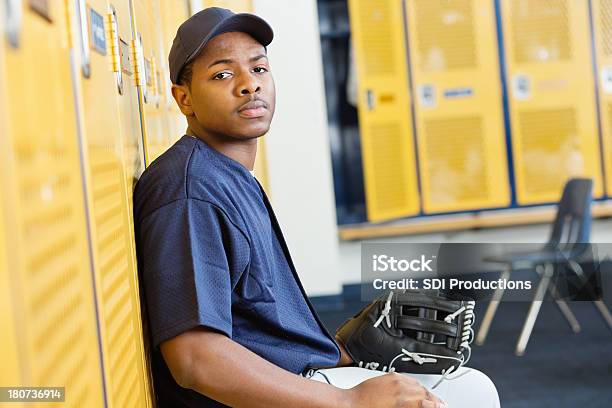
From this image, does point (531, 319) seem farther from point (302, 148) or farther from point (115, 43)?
point (115, 43)

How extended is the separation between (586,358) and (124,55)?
10.2ft

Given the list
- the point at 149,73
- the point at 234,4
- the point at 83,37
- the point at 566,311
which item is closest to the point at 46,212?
the point at 83,37

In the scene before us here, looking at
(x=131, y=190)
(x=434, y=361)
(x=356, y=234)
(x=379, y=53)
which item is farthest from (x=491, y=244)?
(x=131, y=190)

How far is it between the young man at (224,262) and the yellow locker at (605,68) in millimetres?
4462

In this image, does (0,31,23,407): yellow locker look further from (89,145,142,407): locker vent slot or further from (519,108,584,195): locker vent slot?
(519,108,584,195): locker vent slot

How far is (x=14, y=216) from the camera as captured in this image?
2.41 ft

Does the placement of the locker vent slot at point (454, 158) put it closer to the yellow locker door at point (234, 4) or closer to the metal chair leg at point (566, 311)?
the metal chair leg at point (566, 311)

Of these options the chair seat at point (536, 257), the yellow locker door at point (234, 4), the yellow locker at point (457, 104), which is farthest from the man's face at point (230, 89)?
the yellow locker at point (457, 104)

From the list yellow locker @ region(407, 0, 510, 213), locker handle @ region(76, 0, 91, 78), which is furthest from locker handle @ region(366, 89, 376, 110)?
locker handle @ region(76, 0, 91, 78)

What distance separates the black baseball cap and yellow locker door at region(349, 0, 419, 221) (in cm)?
392

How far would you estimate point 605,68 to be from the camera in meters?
5.59

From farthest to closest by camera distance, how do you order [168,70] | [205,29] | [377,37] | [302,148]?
[377,37] < [302,148] < [168,70] < [205,29]

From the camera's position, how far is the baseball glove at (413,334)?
1761 millimetres

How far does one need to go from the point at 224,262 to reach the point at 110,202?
0.71 ft
